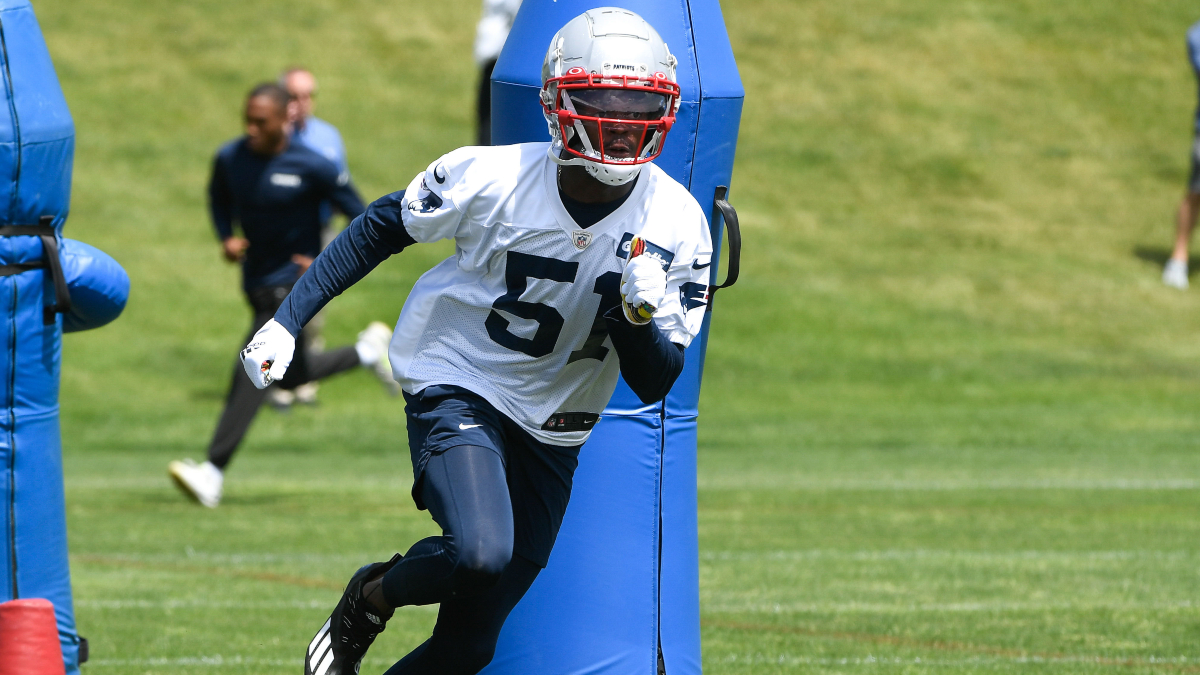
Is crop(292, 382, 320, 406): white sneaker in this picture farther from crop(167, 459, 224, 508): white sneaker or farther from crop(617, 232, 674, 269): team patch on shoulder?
crop(617, 232, 674, 269): team patch on shoulder

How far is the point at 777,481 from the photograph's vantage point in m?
10.1

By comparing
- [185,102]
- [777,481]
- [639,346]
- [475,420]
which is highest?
[639,346]

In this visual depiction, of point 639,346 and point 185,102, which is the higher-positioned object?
point 639,346

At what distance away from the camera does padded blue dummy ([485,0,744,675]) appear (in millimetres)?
4586

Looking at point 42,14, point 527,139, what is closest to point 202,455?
point 527,139

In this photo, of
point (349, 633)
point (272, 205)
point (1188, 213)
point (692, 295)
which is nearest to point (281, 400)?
point (272, 205)

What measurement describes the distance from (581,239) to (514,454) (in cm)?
59

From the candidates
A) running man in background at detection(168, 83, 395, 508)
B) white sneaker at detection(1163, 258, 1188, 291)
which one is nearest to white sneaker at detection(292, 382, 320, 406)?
running man in background at detection(168, 83, 395, 508)

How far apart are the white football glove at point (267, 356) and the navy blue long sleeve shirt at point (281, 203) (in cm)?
517

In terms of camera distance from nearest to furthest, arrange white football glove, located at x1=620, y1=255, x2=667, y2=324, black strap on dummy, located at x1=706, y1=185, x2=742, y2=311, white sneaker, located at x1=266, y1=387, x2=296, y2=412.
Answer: white football glove, located at x1=620, y1=255, x2=667, y2=324, black strap on dummy, located at x1=706, y1=185, x2=742, y2=311, white sneaker, located at x1=266, y1=387, x2=296, y2=412

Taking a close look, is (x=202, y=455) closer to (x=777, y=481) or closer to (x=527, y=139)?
(x=777, y=481)

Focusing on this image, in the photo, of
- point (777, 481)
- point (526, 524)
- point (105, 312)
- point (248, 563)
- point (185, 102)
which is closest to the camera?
point (526, 524)

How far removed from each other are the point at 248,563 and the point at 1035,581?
11.3 ft

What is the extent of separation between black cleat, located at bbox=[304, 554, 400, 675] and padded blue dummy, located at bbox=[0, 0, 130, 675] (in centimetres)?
107
